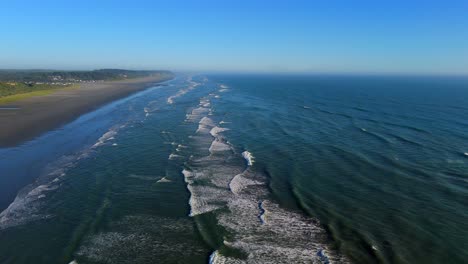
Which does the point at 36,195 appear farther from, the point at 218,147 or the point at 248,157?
the point at 218,147

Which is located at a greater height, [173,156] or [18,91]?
[173,156]

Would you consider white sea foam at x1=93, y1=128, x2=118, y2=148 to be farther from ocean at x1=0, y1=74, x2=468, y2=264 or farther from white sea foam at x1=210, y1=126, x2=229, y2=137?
white sea foam at x1=210, y1=126, x2=229, y2=137

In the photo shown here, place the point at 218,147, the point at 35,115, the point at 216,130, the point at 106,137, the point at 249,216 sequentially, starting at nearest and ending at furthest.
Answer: the point at 249,216
the point at 218,147
the point at 106,137
the point at 216,130
the point at 35,115

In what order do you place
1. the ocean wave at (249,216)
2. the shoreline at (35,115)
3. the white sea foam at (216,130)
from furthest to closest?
the white sea foam at (216,130)
the shoreline at (35,115)
the ocean wave at (249,216)

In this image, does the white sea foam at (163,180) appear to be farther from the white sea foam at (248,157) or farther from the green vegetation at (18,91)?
the green vegetation at (18,91)

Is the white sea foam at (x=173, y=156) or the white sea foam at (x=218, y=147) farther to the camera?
the white sea foam at (x=218, y=147)

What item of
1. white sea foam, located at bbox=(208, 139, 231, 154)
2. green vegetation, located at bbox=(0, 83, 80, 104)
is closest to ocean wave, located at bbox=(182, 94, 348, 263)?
white sea foam, located at bbox=(208, 139, 231, 154)

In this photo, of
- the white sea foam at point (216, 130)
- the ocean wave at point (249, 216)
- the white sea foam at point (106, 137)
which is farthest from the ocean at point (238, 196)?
the white sea foam at point (216, 130)

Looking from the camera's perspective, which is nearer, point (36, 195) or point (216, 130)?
point (36, 195)

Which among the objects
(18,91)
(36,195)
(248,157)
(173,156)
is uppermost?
(248,157)

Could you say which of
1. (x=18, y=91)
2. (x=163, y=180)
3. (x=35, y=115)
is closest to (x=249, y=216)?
(x=163, y=180)
